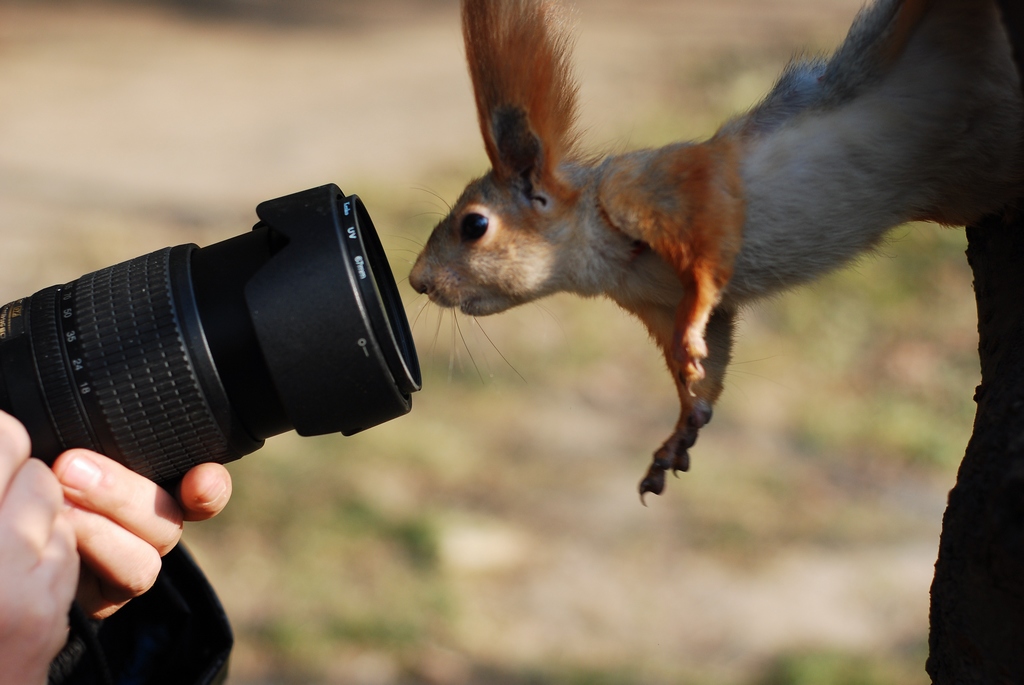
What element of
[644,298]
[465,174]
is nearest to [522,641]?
[644,298]

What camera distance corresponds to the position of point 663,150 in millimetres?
1343

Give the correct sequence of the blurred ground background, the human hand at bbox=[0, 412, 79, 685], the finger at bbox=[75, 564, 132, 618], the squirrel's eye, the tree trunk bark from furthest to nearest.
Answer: the blurred ground background, the squirrel's eye, the finger at bbox=[75, 564, 132, 618], the human hand at bbox=[0, 412, 79, 685], the tree trunk bark

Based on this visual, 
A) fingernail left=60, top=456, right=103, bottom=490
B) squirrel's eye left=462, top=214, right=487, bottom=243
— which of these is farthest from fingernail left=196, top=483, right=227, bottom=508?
squirrel's eye left=462, top=214, right=487, bottom=243

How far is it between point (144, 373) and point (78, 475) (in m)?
0.15

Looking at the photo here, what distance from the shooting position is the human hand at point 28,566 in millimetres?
1032

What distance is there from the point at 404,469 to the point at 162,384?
8.32 ft

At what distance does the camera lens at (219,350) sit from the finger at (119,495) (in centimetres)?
3

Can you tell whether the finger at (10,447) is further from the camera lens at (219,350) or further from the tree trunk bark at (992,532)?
the tree trunk bark at (992,532)

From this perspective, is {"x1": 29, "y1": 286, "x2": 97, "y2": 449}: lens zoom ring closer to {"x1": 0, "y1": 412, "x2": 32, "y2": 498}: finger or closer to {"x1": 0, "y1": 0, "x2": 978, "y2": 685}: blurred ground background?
{"x1": 0, "y1": 412, "x2": 32, "y2": 498}: finger

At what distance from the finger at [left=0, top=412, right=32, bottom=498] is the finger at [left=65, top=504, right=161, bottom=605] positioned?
5.2 inches

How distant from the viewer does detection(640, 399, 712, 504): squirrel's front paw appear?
1.24 meters

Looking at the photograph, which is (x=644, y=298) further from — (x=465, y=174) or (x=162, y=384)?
(x=465, y=174)

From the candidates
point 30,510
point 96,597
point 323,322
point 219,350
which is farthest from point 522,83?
point 96,597

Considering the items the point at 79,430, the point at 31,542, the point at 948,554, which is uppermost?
the point at 948,554
